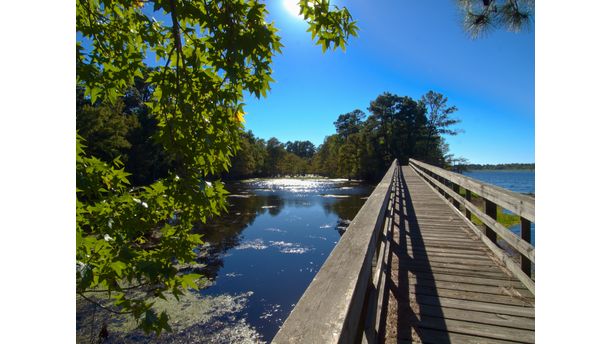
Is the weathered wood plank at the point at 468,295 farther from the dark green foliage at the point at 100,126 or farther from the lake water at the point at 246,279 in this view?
the dark green foliage at the point at 100,126

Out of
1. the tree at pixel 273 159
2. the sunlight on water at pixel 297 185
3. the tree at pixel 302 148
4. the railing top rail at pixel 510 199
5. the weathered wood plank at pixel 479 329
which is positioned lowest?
the sunlight on water at pixel 297 185

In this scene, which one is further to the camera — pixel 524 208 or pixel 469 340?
pixel 524 208

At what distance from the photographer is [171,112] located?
7.13ft

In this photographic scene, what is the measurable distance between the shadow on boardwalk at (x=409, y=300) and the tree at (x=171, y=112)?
169cm

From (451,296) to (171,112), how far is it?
311 cm

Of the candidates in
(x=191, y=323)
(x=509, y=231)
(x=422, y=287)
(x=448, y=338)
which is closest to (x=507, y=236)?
(x=509, y=231)

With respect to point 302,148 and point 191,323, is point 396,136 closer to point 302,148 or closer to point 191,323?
point 191,323

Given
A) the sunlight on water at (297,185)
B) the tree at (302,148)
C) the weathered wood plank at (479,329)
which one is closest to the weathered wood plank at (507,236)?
the weathered wood plank at (479,329)

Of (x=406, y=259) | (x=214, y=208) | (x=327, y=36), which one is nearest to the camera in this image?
(x=327, y=36)

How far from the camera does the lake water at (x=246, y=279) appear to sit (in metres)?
6.84

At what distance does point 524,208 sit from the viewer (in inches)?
104
